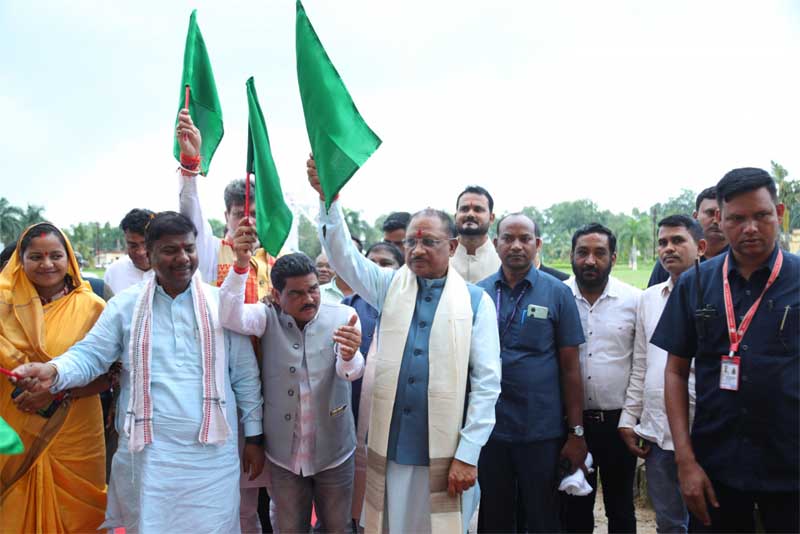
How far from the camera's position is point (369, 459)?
2990mm

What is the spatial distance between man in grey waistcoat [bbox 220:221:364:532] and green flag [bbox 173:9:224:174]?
907mm

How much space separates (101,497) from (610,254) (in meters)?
3.43

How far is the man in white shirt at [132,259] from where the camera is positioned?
392cm

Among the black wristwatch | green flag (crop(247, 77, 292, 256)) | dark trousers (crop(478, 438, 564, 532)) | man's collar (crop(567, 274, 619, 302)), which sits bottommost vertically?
dark trousers (crop(478, 438, 564, 532))

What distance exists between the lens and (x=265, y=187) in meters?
3.18

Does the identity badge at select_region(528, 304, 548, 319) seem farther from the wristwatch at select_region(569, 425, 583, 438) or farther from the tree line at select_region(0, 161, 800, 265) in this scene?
the tree line at select_region(0, 161, 800, 265)

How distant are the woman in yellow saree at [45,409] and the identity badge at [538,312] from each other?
2.54 metres

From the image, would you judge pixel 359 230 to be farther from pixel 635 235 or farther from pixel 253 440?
pixel 253 440

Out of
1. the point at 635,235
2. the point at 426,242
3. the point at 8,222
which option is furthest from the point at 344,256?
the point at 635,235

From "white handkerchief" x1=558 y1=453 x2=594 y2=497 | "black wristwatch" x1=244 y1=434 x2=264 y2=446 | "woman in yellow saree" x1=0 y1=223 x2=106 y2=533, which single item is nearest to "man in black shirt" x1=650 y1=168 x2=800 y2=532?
"white handkerchief" x1=558 y1=453 x2=594 y2=497

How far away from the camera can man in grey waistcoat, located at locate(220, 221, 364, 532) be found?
3.03 metres

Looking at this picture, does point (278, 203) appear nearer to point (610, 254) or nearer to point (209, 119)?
point (209, 119)

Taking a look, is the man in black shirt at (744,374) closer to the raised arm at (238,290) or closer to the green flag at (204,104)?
the raised arm at (238,290)

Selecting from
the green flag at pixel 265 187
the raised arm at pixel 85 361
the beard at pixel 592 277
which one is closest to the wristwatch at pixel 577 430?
the beard at pixel 592 277
